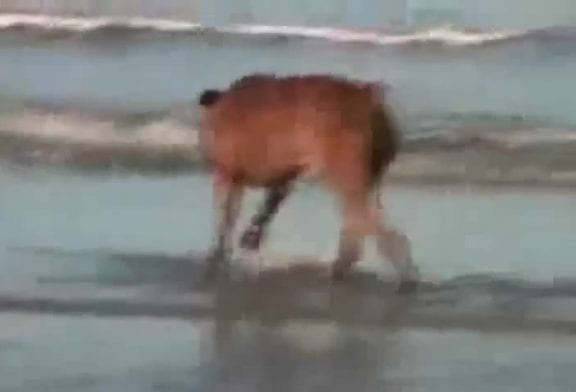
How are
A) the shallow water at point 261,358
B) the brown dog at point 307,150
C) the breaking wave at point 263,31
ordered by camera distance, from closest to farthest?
1. the shallow water at point 261,358
2. the brown dog at point 307,150
3. the breaking wave at point 263,31

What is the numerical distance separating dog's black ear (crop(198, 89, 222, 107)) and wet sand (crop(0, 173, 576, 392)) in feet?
0.23

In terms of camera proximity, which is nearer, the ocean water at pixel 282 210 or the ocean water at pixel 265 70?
the ocean water at pixel 282 210

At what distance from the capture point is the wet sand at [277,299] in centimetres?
92

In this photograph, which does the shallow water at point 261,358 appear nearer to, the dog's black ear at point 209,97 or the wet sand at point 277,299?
the wet sand at point 277,299

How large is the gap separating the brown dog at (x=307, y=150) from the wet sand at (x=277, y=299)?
0.02 metres

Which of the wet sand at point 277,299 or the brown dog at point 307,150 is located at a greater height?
the brown dog at point 307,150

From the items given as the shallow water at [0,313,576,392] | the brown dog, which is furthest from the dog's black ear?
the shallow water at [0,313,576,392]

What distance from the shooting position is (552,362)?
93 centimetres

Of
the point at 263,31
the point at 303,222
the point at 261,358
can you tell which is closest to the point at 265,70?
the point at 263,31

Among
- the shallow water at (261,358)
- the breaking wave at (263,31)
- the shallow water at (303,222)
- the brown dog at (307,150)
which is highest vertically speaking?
the breaking wave at (263,31)

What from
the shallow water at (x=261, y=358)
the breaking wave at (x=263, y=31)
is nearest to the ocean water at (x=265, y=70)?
the breaking wave at (x=263, y=31)

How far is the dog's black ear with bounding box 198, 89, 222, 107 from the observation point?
109 cm

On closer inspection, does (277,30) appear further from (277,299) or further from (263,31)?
(277,299)

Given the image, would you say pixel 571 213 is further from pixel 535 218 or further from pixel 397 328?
pixel 397 328
